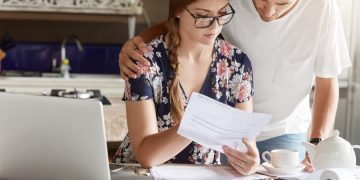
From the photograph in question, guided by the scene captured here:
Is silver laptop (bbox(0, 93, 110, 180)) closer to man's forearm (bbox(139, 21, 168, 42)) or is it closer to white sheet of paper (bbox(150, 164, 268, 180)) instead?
white sheet of paper (bbox(150, 164, 268, 180))

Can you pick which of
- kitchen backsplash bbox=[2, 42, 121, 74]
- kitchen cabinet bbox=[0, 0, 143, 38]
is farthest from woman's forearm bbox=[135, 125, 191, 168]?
kitchen backsplash bbox=[2, 42, 121, 74]

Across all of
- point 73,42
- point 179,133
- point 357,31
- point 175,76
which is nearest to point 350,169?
point 179,133

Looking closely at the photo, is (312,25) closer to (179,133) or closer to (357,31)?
(179,133)

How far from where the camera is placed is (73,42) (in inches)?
166

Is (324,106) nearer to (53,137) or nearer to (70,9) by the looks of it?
(53,137)

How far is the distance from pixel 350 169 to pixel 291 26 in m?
0.66

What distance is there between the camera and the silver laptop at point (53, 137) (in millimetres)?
1312

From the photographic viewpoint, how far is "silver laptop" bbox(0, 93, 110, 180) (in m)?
1.31

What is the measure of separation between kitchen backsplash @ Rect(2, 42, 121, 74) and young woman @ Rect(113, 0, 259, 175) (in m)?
2.39

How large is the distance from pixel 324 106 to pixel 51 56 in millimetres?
2626

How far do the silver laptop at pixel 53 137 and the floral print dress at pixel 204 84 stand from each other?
390 millimetres

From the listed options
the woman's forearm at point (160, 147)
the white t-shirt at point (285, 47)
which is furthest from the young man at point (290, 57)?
the woman's forearm at point (160, 147)

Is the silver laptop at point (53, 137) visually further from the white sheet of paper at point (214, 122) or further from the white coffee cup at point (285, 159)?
the white coffee cup at point (285, 159)

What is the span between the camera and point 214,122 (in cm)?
146
